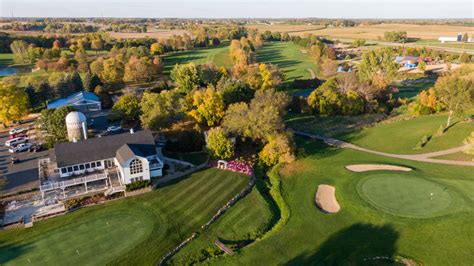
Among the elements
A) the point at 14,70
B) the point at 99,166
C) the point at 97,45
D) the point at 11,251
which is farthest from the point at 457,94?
the point at 97,45

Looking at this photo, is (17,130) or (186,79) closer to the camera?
(17,130)

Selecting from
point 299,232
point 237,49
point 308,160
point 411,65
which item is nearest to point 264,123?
point 308,160

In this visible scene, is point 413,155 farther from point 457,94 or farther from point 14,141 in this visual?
point 14,141

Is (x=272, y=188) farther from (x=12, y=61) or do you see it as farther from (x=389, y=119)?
(x=12, y=61)

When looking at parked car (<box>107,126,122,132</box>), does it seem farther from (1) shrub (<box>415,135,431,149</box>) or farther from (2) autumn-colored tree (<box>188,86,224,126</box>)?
(1) shrub (<box>415,135,431,149</box>)

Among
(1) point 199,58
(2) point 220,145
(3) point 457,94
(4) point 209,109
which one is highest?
(1) point 199,58

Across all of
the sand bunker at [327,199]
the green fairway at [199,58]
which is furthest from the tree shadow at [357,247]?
the green fairway at [199,58]

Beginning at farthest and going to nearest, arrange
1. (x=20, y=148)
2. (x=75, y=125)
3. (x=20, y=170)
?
(x=20, y=148)
(x=75, y=125)
(x=20, y=170)
